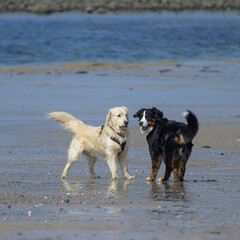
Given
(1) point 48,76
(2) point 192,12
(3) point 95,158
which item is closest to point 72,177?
(3) point 95,158

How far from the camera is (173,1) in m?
69.3

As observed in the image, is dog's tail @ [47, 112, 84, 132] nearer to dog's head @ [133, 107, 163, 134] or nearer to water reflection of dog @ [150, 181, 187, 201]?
dog's head @ [133, 107, 163, 134]

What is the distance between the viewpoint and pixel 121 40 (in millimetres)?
37156

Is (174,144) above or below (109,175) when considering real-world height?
above

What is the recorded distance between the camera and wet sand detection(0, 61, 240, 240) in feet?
20.4

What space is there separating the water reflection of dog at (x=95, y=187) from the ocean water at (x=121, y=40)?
61.4 ft

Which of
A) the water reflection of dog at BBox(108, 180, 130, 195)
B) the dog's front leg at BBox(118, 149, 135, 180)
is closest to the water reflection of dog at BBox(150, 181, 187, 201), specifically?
the water reflection of dog at BBox(108, 180, 130, 195)

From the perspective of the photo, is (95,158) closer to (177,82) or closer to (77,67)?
(177,82)

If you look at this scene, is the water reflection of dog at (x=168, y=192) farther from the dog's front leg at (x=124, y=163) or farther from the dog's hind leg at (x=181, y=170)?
the dog's front leg at (x=124, y=163)

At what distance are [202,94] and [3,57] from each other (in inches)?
559

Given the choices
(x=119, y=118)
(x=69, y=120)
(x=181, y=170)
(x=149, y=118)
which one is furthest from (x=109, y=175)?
(x=181, y=170)

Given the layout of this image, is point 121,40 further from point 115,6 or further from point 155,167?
point 115,6

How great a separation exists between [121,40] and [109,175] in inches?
1106

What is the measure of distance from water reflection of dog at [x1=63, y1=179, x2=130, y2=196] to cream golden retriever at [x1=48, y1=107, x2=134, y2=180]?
0.38 meters
